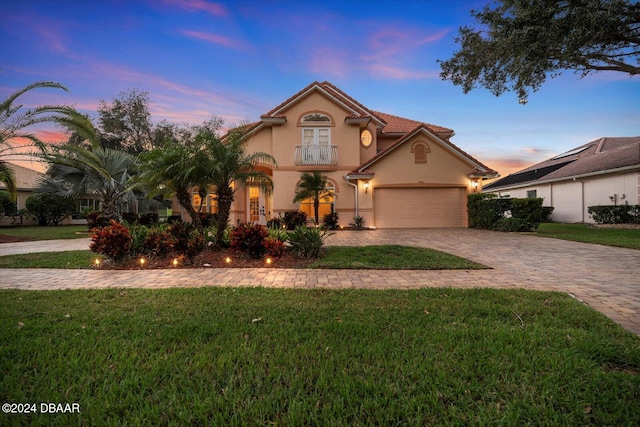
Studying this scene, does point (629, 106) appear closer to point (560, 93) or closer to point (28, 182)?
point (560, 93)

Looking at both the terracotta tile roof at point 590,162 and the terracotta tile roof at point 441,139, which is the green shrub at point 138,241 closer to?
the terracotta tile roof at point 441,139

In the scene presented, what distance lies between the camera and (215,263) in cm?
687

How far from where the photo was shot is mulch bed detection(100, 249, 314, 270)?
261 inches

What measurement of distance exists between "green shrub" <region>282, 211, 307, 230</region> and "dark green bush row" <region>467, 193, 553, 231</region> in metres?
9.84

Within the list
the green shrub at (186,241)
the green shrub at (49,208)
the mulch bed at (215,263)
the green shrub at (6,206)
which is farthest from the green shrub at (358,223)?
the green shrub at (6,206)

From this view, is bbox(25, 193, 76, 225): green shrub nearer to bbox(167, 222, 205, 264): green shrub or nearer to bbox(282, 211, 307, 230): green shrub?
bbox(282, 211, 307, 230): green shrub

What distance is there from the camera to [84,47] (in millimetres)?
11148

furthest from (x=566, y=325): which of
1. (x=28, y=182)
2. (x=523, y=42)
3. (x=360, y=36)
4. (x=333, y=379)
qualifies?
Answer: (x=28, y=182)

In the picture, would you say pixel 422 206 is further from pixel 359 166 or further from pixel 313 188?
pixel 313 188

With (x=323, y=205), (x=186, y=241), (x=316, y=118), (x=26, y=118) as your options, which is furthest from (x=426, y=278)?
(x=316, y=118)

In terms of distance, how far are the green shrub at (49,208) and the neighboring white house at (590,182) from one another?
36.9 meters

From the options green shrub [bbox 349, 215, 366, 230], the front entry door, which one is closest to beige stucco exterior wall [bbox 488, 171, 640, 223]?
green shrub [bbox 349, 215, 366, 230]

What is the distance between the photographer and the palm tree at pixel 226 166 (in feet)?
24.9

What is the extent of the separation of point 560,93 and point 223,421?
2038cm
